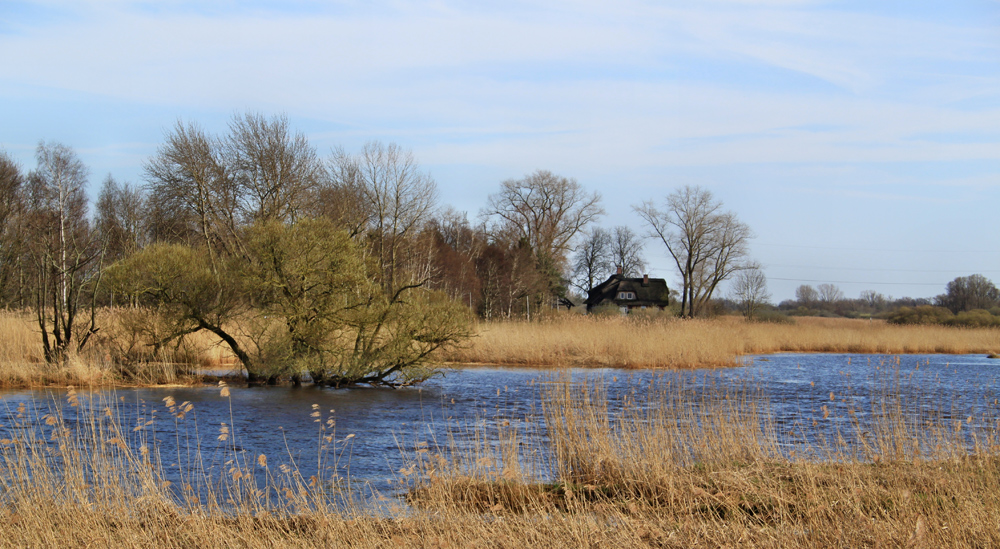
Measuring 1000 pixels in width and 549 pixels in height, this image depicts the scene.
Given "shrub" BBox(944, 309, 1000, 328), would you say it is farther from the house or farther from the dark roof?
the dark roof

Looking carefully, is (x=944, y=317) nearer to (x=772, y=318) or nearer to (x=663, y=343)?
(x=772, y=318)

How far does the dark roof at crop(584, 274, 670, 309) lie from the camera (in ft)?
208

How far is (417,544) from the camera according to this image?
5078 millimetres

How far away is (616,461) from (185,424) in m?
7.71

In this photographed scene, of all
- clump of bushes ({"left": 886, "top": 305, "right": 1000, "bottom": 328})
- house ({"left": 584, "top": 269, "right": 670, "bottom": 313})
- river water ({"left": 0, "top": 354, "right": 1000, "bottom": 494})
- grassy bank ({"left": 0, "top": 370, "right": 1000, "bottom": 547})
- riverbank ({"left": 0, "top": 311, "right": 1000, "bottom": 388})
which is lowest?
river water ({"left": 0, "top": 354, "right": 1000, "bottom": 494})

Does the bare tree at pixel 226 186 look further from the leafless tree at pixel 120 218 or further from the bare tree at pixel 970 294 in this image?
the bare tree at pixel 970 294

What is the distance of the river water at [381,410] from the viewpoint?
30.0 feet

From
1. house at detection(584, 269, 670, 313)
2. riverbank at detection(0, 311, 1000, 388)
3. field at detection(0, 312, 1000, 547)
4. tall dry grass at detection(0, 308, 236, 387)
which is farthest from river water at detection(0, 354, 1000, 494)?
house at detection(584, 269, 670, 313)

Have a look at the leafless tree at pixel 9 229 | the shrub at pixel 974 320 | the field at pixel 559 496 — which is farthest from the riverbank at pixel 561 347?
the leafless tree at pixel 9 229

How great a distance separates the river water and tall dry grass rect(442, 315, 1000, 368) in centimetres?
192

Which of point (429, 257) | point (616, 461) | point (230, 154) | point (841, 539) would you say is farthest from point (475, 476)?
point (429, 257)

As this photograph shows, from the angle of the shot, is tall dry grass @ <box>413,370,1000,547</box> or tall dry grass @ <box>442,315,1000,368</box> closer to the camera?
tall dry grass @ <box>413,370,1000,547</box>

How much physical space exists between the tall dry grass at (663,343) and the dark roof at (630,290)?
30.3 m

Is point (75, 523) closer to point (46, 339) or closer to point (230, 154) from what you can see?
point (46, 339)
